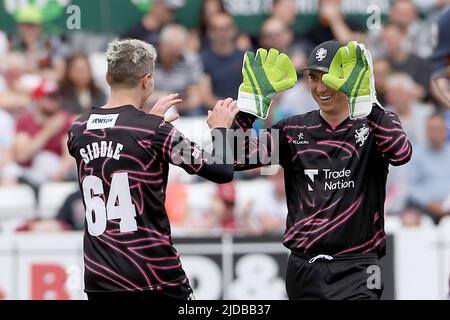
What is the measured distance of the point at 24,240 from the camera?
31.3 ft

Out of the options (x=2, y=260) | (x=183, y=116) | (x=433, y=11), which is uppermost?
(x=433, y=11)

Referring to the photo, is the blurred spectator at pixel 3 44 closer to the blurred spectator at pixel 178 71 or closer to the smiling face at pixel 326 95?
the blurred spectator at pixel 178 71

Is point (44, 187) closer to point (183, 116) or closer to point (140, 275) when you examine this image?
point (183, 116)

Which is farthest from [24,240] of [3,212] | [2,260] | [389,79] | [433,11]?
[433,11]

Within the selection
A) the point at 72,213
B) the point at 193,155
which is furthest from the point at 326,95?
the point at 72,213

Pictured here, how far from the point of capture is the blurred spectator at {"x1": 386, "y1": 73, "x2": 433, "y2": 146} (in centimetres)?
1080

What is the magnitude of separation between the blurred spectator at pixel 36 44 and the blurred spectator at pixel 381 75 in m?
3.44

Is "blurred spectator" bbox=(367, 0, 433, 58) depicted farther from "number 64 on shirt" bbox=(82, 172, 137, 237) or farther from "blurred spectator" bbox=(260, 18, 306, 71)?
"number 64 on shirt" bbox=(82, 172, 137, 237)

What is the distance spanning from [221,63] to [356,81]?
5.77 meters

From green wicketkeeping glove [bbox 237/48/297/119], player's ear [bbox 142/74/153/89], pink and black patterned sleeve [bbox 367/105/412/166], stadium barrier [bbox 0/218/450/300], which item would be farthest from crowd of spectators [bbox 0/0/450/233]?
player's ear [bbox 142/74/153/89]

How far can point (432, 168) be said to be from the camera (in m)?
10.5

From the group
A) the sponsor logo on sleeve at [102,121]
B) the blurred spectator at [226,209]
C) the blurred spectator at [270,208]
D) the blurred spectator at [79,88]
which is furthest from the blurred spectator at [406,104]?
the sponsor logo on sleeve at [102,121]

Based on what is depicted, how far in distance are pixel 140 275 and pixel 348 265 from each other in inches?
50.4

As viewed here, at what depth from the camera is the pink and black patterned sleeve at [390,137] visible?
19.0 feet
